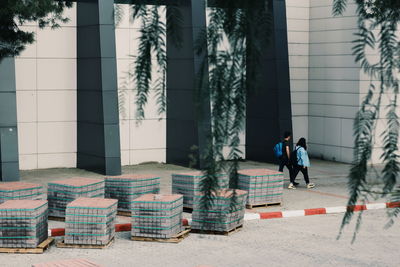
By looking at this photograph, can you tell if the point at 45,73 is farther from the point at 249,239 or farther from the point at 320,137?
the point at 249,239

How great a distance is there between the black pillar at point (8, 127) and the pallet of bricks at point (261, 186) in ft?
25.1

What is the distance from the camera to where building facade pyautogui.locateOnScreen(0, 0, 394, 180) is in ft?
83.9

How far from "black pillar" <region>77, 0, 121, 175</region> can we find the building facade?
0.10m

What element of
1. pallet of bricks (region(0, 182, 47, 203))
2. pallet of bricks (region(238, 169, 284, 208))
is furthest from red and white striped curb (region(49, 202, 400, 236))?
pallet of bricks (region(0, 182, 47, 203))

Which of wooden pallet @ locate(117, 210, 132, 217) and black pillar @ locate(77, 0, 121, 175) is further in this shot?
black pillar @ locate(77, 0, 121, 175)

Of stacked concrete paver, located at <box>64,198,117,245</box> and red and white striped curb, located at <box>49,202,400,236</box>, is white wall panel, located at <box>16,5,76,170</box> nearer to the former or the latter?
red and white striped curb, located at <box>49,202,400,236</box>

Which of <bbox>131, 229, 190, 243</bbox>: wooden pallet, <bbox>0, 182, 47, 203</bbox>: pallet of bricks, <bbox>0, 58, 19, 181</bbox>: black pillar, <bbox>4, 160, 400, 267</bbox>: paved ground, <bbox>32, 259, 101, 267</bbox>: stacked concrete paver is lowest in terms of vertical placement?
<bbox>4, 160, 400, 267</bbox>: paved ground

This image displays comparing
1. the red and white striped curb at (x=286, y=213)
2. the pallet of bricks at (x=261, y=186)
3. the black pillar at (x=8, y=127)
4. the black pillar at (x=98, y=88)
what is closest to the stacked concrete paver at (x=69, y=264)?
the red and white striped curb at (x=286, y=213)

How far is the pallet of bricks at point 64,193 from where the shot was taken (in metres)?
16.3

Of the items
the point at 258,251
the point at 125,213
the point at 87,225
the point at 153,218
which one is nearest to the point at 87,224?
the point at 87,225

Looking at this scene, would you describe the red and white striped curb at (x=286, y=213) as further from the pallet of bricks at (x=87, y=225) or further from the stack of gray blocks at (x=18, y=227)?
the stack of gray blocks at (x=18, y=227)

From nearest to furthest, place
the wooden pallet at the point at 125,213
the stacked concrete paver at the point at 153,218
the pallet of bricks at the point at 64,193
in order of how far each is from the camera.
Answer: the stacked concrete paver at the point at 153,218
the pallet of bricks at the point at 64,193
the wooden pallet at the point at 125,213

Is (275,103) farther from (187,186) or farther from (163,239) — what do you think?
(163,239)

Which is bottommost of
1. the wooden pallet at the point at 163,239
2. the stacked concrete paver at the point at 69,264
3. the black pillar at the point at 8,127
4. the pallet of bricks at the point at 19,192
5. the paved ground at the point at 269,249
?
the paved ground at the point at 269,249
